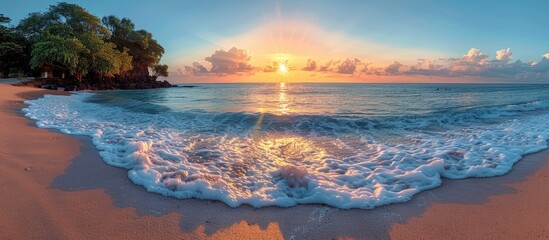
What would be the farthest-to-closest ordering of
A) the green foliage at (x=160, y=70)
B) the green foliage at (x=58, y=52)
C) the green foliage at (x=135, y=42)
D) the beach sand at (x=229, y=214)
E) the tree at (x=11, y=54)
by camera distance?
the green foliage at (x=160, y=70) < the green foliage at (x=135, y=42) < the tree at (x=11, y=54) < the green foliage at (x=58, y=52) < the beach sand at (x=229, y=214)

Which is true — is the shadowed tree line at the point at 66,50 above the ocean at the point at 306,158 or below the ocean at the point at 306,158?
above

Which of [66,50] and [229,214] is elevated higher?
[66,50]

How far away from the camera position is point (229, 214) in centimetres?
344

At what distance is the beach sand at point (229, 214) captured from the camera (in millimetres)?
2988

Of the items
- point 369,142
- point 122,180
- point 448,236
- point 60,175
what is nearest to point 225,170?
point 122,180

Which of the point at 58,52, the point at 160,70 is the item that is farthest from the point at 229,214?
the point at 160,70

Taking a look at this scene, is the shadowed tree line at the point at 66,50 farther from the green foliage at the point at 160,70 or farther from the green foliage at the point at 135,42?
the green foliage at the point at 160,70

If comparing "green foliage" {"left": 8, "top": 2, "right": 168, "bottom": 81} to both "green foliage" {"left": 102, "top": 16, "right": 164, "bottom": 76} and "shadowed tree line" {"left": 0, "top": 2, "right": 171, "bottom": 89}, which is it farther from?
"green foliage" {"left": 102, "top": 16, "right": 164, "bottom": 76}

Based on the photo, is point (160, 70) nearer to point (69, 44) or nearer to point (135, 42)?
point (135, 42)

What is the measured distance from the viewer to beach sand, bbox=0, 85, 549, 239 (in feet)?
9.80

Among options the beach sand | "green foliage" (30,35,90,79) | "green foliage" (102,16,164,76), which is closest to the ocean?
the beach sand

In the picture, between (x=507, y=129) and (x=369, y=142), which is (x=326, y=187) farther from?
(x=507, y=129)

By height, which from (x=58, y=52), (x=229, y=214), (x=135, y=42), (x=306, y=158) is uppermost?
(x=135, y=42)

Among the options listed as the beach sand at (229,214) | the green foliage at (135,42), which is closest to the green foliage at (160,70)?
the green foliage at (135,42)
